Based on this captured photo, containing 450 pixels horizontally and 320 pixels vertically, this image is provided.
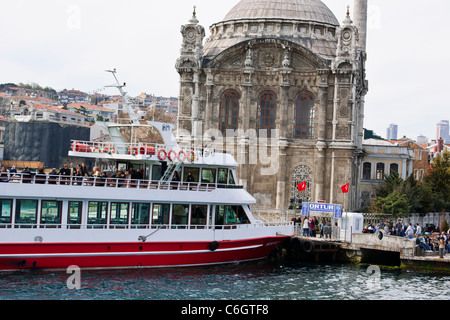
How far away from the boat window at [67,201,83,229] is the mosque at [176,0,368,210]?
22332 millimetres

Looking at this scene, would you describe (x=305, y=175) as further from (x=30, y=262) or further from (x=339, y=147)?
(x=30, y=262)

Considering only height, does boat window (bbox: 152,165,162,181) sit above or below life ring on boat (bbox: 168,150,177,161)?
below

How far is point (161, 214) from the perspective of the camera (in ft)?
91.9

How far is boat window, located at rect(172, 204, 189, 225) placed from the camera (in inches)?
1114

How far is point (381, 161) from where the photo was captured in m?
61.2

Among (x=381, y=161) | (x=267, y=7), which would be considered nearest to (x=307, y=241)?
(x=267, y=7)

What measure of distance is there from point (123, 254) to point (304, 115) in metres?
24.4

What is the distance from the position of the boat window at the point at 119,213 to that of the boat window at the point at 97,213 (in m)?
0.33

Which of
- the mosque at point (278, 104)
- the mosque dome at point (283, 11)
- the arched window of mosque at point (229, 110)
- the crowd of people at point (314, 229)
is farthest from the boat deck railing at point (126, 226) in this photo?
the mosque dome at point (283, 11)

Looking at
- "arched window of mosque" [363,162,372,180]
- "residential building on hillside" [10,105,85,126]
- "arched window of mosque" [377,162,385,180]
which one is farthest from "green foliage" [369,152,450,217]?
"residential building on hillside" [10,105,85,126]

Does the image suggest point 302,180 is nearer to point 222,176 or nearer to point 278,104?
point 278,104

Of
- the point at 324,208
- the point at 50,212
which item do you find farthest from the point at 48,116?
the point at 50,212

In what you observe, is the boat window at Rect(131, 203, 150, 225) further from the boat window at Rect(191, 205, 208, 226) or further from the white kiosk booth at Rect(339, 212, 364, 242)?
the white kiosk booth at Rect(339, 212, 364, 242)

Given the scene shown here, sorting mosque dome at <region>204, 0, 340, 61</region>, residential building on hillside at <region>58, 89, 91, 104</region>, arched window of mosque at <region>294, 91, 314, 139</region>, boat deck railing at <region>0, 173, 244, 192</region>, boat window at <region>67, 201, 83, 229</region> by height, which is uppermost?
residential building on hillside at <region>58, 89, 91, 104</region>
